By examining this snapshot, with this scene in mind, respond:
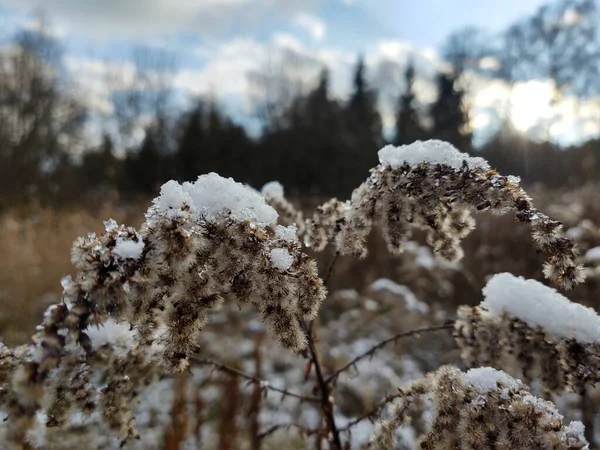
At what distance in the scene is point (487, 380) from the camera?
3.23 feet

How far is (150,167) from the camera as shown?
1177 inches

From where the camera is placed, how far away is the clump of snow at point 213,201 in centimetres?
91

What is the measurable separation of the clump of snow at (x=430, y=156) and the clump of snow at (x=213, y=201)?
13.8 inches

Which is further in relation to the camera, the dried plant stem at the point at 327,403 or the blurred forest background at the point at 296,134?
the blurred forest background at the point at 296,134

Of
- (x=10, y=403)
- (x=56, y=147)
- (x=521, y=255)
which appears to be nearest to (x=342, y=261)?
(x=521, y=255)

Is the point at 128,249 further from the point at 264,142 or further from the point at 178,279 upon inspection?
the point at 264,142

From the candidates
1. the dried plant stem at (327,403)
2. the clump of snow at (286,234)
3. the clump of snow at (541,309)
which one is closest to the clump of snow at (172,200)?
the clump of snow at (286,234)

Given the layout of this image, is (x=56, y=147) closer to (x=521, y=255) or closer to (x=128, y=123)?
(x=128, y=123)

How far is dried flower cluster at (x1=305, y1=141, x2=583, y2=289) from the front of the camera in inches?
38.4

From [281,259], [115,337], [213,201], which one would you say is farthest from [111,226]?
[115,337]

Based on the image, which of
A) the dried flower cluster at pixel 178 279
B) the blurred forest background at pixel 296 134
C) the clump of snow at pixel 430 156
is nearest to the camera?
the dried flower cluster at pixel 178 279

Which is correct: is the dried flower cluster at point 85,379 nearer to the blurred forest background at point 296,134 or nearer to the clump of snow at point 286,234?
the clump of snow at point 286,234

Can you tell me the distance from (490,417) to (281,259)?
510mm

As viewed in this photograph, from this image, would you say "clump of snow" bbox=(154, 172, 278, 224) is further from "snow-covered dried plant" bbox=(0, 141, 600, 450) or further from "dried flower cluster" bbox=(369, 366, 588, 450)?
"dried flower cluster" bbox=(369, 366, 588, 450)
